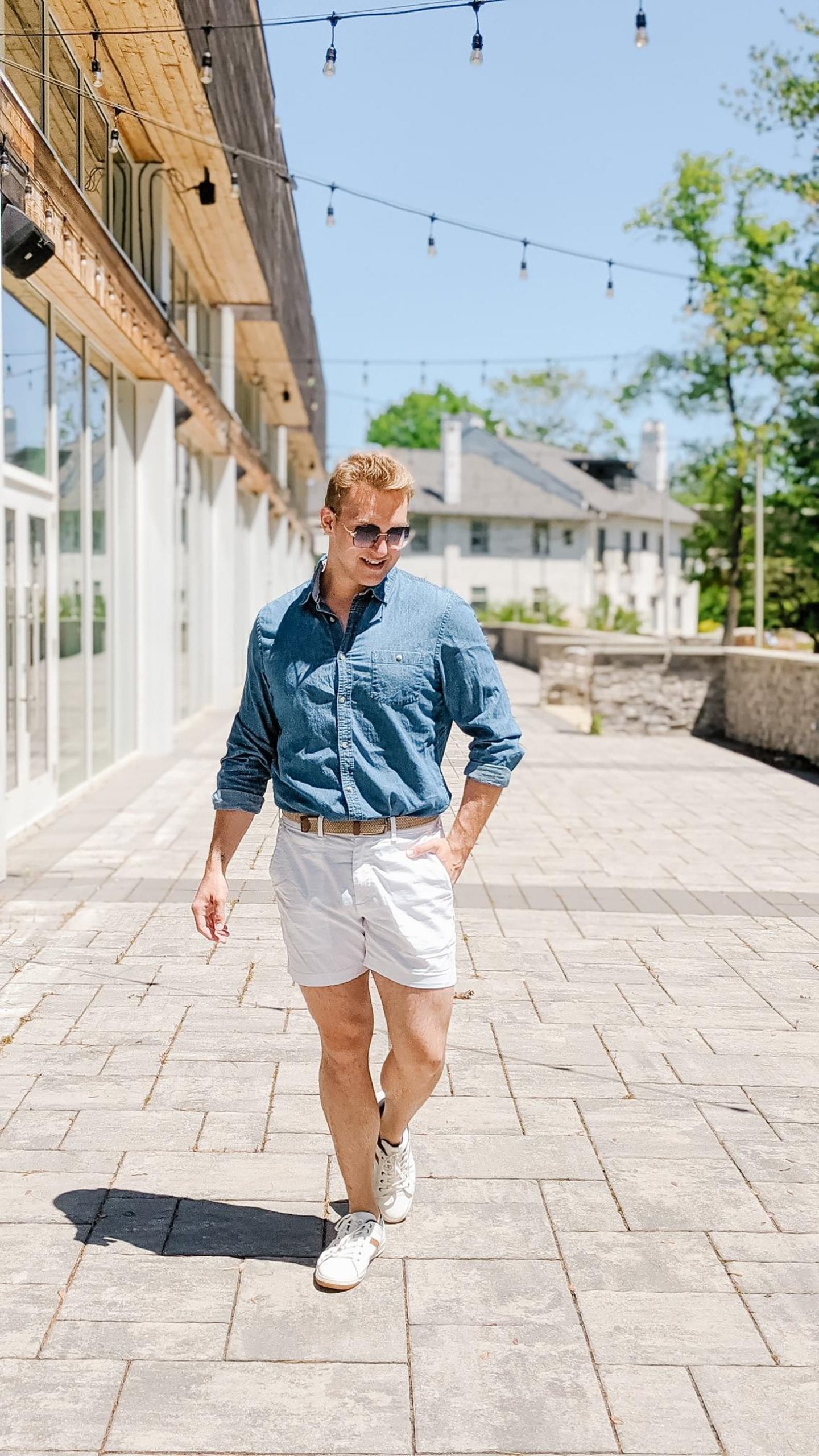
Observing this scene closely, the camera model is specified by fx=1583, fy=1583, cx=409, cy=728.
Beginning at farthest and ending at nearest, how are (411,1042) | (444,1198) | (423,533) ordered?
1. (423,533)
2. (444,1198)
3. (411,1042)

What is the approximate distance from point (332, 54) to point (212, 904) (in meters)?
6.02

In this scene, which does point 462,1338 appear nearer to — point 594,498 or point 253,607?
point 253,607

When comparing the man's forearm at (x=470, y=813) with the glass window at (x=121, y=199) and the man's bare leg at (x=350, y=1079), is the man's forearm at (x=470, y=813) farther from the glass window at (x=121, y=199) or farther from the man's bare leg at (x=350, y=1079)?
the glass window at (x=121, y=199)

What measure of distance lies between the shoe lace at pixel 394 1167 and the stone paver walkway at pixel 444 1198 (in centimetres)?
13

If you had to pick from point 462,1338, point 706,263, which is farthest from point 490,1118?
point 706,263

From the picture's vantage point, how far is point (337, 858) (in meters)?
3.36

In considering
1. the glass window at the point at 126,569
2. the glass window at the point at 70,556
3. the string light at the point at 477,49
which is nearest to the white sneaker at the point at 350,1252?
the string light at the point at 477,49

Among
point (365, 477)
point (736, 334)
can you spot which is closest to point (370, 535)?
point (365, 477)

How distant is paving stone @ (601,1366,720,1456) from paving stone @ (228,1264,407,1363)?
17.0 inches

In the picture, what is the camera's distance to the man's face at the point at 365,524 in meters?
3.27

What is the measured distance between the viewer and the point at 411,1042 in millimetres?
3477

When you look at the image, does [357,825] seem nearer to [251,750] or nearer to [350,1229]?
[251,750]

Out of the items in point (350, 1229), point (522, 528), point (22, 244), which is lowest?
point (350, 1229)

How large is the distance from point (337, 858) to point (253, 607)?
24.5 metres
